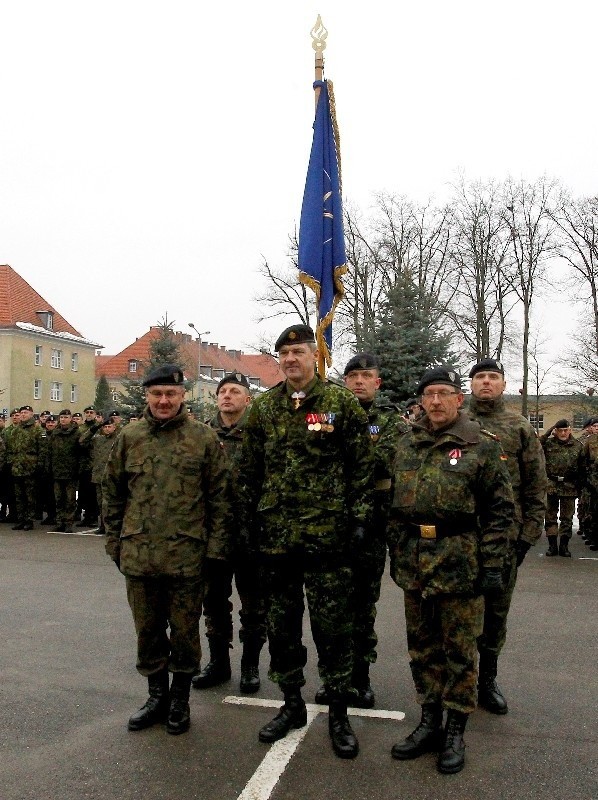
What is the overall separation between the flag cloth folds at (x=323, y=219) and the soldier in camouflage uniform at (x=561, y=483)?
5.52 m

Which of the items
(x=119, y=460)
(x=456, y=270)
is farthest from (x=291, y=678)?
(x=456, y=270)

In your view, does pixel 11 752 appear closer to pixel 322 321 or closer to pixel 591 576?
pixel 322 321

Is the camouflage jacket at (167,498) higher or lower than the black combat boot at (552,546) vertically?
higher

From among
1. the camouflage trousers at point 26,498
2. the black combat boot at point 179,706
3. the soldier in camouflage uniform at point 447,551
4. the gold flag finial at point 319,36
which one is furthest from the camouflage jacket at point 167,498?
the camouflage trousers at point 26,498

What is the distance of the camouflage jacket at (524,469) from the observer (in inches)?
181

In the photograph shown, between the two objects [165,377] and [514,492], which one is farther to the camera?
[514,492]

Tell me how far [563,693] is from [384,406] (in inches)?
86.1

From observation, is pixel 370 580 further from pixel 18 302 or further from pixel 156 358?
pixel 18 302

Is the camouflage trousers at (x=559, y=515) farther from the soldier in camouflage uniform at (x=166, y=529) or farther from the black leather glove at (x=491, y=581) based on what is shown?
the soldier in camouflage uniform at (x=166, y=529)

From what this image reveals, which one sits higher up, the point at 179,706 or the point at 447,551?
the point at 447,551

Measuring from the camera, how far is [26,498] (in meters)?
12.8

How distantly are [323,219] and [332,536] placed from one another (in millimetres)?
4134

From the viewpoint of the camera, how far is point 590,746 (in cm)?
386

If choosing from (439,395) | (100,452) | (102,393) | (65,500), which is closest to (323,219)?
(439,395)
